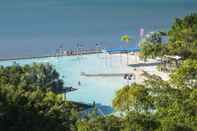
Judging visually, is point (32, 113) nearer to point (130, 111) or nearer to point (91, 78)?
point (130, 111)

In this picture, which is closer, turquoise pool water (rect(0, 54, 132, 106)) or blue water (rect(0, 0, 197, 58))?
turquoise pool water (rect(0, 54, 132, 106))

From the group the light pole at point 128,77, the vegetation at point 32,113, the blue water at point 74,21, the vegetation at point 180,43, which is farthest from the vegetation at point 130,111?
the blue water at point 74,21

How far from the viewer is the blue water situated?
37656 mm

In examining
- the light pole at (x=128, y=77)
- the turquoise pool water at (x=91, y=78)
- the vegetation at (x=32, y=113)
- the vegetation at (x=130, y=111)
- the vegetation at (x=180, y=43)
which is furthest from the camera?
the light pole at (x=128, y=77)

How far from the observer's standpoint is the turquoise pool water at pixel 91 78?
19.1 metres

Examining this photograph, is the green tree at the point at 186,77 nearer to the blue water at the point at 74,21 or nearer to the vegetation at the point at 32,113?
the vegetation at the point at 32,113

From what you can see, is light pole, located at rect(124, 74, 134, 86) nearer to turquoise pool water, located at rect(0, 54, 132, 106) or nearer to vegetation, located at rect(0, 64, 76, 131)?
turquoise pool water, located at rect(0, 54, 132, 106)

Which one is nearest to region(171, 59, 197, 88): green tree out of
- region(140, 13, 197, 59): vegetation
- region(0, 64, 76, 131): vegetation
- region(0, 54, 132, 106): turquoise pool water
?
region(0, 64, 76, 131): vegetation

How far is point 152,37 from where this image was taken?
28641 millimetres

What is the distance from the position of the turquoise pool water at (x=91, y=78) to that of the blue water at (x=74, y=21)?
5016 millimetres

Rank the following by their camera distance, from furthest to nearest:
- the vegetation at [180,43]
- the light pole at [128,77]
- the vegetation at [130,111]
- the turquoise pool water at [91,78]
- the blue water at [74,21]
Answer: the blue water at [74,21] → the light pole at [128,77] → the vegetation at [180,43] → the turquoise pool water at [91,78] → the vegetation at [130,111]

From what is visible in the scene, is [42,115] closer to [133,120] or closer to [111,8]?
[133,120]

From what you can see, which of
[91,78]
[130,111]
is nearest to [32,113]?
[130,111]

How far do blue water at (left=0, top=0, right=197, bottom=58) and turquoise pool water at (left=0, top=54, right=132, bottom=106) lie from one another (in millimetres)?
5016
